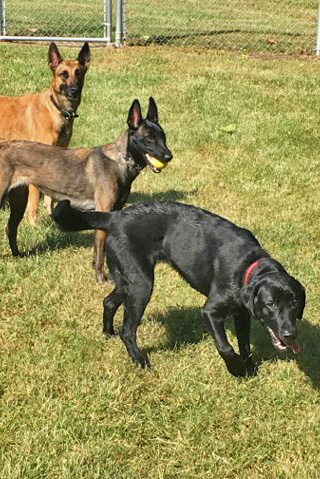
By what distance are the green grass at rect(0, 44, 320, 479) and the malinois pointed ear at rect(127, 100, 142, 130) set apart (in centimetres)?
136

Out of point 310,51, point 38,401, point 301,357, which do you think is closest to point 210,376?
point 301,357

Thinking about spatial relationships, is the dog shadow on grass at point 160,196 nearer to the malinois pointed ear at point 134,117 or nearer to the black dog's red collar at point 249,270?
the malinois pointed ear at point 134,117

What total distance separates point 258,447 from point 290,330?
731 millimetres

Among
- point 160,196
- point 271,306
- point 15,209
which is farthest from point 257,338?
point 160,196

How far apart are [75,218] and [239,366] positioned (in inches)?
59.8

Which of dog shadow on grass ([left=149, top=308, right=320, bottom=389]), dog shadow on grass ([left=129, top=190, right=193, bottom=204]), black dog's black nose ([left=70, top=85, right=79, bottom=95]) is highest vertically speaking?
black dog's black nose ([left=70, top=85, right=79, bottom=95])

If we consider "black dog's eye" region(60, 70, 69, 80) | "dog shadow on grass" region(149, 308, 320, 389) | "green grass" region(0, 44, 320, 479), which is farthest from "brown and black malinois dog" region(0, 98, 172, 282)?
"black dog's eye" region(60, 70, 69, 80)

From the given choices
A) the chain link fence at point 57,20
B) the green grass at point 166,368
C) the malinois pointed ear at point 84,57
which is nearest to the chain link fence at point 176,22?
the chain link fence at point 57,20

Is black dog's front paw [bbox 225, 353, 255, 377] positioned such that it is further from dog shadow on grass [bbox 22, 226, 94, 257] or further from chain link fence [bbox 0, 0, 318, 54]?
chain link fence [bbox 0, 0, 318, 54]

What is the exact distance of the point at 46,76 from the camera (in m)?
12.9

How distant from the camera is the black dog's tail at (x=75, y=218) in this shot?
4.92 m

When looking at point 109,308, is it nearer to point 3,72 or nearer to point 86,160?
point 86,160

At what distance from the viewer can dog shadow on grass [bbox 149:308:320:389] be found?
517 centimetres

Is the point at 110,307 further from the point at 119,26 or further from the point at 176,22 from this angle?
the point at 176,22
